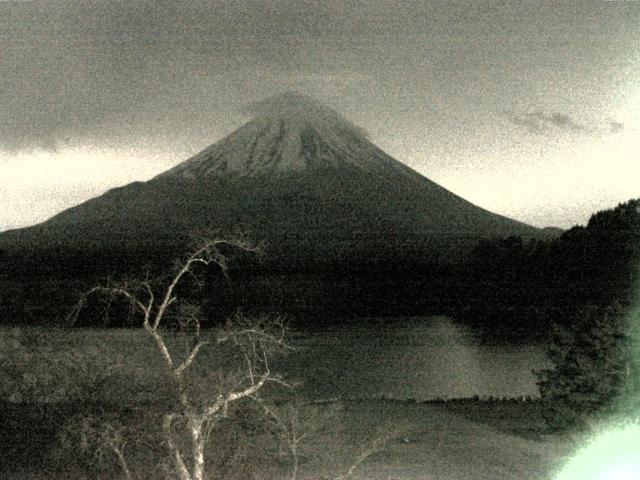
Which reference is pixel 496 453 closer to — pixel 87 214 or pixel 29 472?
pixel 29 472

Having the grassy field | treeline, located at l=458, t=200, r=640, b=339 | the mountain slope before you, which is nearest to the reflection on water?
the grassy field

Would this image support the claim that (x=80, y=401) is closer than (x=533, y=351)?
Yes

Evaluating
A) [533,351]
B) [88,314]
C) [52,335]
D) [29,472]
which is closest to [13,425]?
[29,472]

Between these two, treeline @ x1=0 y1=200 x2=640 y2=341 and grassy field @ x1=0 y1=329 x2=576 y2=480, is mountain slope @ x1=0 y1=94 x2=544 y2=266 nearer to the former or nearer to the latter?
treeline @ x1=0 y1=200 x2=640 y2=341

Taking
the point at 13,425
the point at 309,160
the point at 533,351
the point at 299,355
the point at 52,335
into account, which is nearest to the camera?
the point at 13,425

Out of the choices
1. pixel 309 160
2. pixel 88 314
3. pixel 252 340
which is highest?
pixel 309 160
